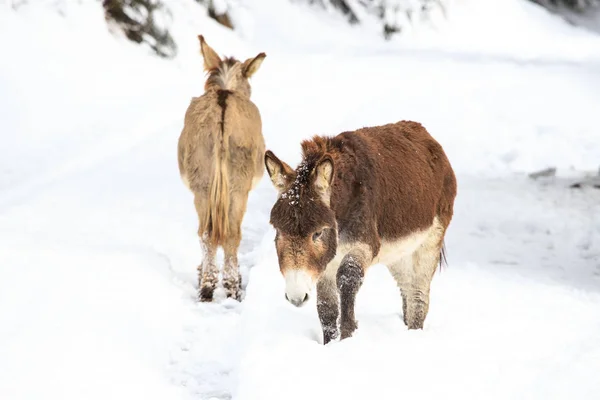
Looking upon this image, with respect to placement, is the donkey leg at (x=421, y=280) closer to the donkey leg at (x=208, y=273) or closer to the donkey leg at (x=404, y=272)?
the donkey leg at (x=404, y=272)

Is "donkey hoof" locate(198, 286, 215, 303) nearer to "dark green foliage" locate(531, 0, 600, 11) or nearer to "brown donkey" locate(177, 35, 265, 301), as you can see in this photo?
"brown donkey" locate(177, 35, 265, 301)

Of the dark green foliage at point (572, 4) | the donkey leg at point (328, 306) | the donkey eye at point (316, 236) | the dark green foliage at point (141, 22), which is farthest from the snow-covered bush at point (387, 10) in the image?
the donkey eye at point (316, 236)

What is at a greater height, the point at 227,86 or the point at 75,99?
the point at 227,86

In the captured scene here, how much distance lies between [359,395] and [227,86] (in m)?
3.91

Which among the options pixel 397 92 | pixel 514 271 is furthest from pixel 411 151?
pixel 397 92

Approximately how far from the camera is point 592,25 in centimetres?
3956

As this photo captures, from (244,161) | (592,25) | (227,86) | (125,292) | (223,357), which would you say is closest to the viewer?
(223,357)

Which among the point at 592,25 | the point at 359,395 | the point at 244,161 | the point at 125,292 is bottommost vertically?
the point at 592,25

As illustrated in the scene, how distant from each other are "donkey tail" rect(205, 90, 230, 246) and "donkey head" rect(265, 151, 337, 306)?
1.98 meters

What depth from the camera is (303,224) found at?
4227 mm

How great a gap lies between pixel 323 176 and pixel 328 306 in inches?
42.3

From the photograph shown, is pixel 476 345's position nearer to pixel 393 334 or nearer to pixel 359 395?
pixel 393 334

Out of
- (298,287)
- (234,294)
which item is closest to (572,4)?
(234,294)

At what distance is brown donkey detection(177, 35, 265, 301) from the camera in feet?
21.1
